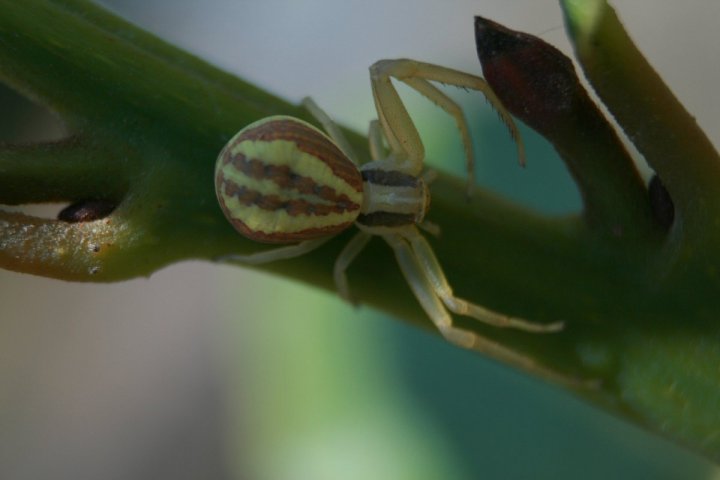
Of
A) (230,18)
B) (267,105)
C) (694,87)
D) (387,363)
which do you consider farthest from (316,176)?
(230,18)

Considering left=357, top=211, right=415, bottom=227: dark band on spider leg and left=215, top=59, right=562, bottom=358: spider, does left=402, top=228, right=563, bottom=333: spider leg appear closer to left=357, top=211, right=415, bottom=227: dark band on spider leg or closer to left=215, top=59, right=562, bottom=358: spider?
left=215, top=59, right=562, bottom=358: spider

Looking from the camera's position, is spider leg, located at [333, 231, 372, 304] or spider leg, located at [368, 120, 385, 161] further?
spider leg, located at [368, 120, 385, 161]

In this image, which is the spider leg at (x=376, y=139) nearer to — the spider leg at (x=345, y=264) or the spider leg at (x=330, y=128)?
the spider leg at (x=330, y=128)

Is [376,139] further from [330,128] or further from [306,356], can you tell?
[306,356]

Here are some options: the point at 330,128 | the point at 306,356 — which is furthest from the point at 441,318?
the point at 306,356

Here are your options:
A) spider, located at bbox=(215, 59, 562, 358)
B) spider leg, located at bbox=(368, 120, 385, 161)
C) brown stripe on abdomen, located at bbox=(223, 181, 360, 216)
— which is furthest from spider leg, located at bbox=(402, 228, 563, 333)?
spider leg, located at bbox=(368, 120, 385, 161)

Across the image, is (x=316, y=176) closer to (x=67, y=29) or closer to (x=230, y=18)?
(x=67, y=29)

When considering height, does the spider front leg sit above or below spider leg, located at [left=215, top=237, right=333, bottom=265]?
above
